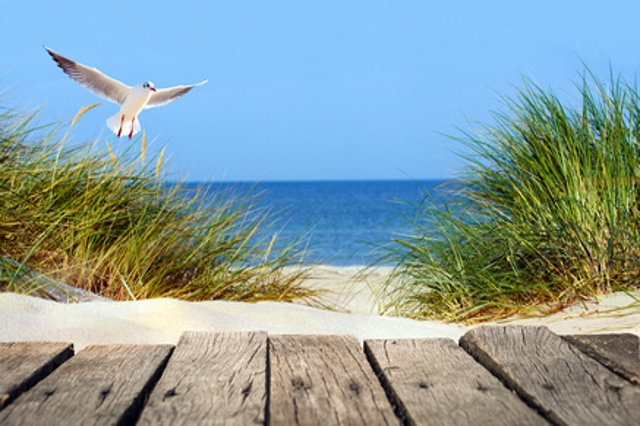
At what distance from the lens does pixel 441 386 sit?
1578 millimetres

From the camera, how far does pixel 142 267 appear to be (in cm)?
426

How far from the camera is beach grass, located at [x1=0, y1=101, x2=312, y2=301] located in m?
4.15

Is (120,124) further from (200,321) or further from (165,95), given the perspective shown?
(200,321)

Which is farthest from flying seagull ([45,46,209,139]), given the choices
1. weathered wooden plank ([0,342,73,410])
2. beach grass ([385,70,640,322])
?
weathered wooden plank ([0,342,73,410])

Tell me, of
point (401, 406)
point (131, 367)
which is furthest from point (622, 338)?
point (131, 367)

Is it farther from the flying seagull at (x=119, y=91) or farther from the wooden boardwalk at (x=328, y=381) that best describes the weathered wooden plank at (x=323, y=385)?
the flying seagull at (x=119, y=91)

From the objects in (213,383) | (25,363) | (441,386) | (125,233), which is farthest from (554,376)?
(125,233)

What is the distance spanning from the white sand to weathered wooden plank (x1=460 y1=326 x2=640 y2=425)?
1.05 m

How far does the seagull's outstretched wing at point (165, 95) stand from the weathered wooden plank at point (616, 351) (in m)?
3.54

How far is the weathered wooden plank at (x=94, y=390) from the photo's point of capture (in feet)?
4.63

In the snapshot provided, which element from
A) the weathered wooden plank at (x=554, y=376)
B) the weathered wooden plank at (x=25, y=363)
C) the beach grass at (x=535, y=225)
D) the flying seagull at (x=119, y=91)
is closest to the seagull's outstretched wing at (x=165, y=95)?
the flying seagull at (x=119, y=91)

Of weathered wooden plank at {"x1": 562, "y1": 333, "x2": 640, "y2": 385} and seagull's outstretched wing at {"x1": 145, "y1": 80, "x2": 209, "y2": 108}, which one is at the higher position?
seagull's outstretched wing at {"x1": 145, "y1": 80, "x2": 209, "y2": 108}

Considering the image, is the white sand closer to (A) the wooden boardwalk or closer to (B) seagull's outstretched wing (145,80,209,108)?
(A) the wooden boardwalk

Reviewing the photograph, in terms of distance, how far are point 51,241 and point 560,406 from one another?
337 cm
